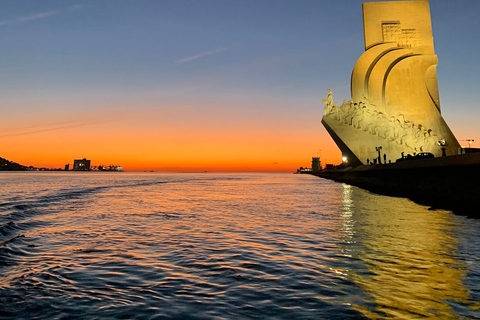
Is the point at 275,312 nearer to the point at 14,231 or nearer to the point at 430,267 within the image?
the point at 430,267

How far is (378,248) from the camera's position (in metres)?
6.20

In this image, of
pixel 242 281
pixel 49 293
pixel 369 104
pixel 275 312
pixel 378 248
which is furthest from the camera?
pixel 369 104

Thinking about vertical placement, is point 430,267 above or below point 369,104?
below

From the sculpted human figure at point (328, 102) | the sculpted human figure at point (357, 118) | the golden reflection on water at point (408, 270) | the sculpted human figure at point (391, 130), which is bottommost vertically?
the golden reflection on water at point (408, 270)

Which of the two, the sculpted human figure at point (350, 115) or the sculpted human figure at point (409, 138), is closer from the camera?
the sculpted human figure at point (409, 138)

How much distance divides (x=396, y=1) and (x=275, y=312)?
68.2 metres

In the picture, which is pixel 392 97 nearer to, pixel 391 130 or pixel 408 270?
pixel 391 130

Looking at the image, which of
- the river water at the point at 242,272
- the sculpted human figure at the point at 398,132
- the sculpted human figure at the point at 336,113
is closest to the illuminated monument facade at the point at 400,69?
the sculpted human figure at the point at 336,113

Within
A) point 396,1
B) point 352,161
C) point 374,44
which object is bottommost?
point 352,161

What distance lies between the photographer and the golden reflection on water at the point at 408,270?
3312 mm

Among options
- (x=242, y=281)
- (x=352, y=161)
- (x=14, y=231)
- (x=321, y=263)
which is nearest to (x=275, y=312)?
(x=242, y=281)

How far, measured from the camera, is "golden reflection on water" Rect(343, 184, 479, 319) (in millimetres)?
3312

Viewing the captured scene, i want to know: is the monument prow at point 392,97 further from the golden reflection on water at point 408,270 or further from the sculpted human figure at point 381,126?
the golden reflection on water at point 408,270

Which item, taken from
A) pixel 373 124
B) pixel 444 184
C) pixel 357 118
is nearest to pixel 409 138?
pixel 373 124
